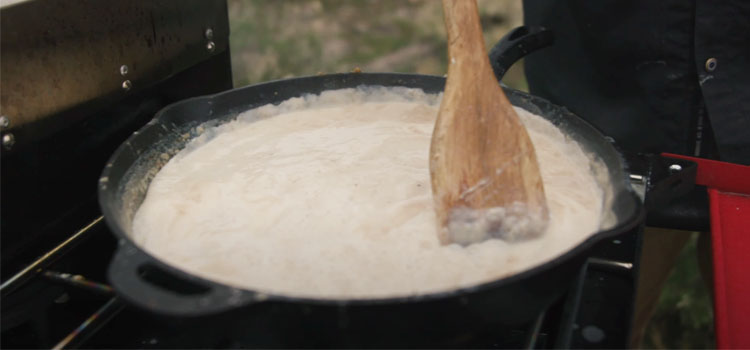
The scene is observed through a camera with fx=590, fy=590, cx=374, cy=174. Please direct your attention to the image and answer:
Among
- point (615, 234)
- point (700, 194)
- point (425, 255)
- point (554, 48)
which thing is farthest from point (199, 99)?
point (554, 48)

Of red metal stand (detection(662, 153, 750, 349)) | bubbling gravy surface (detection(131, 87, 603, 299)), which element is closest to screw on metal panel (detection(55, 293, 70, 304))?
bubbling gravy surface (detection(131, 87, 603, 299))

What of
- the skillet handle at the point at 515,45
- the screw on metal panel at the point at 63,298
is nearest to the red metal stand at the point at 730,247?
the skillet handle at the point at 515,45

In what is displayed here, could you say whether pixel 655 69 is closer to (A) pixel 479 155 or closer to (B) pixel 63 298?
(A) pixel 479 155

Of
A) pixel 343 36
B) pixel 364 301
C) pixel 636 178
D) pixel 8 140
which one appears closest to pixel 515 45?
pixel 636 178

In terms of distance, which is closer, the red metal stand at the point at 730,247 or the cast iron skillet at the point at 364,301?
the cast iron skillet at the point at 364,301

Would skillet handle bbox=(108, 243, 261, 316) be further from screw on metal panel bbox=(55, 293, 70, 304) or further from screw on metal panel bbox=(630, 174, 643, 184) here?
screw on metal panel bbox=(630, 174, 643, 184)

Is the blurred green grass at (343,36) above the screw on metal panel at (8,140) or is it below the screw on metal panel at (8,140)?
below

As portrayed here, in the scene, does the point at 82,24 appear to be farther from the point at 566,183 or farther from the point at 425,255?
the point at 566,183

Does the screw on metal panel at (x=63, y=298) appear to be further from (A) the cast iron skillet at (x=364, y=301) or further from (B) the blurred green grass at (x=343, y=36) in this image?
(B) the blurred green grass at (x=343, y=36)
